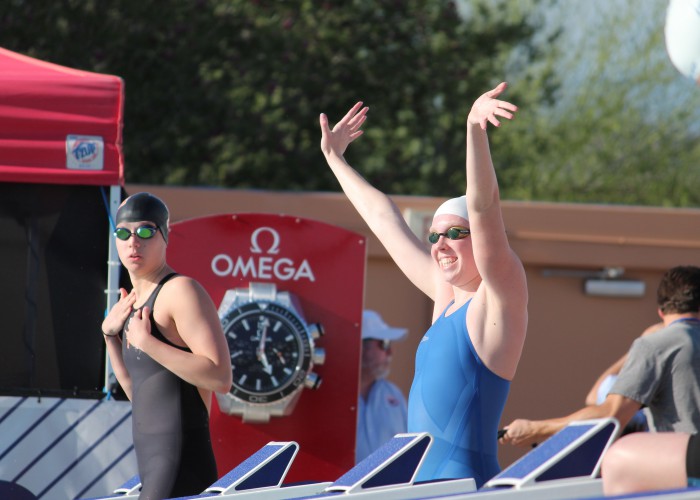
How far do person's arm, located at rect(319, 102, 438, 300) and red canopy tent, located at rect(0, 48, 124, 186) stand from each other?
968 millimetres

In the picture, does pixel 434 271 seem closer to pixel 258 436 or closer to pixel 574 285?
pixel 258 436

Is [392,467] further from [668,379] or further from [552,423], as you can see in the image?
[668,379]

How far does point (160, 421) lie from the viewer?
3.61 metres

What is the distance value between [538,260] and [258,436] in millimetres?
3836

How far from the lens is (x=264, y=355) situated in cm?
526

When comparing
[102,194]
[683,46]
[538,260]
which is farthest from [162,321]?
[538,260]

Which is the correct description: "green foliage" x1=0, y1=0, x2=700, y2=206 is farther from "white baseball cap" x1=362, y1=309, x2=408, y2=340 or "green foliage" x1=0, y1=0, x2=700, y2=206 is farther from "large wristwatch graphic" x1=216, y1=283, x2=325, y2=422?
"large wristwatch graphic" x1=216, y1=283, x2=325, y2=422

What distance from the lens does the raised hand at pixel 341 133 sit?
432cm

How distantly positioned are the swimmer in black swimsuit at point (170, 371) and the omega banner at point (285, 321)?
153cm

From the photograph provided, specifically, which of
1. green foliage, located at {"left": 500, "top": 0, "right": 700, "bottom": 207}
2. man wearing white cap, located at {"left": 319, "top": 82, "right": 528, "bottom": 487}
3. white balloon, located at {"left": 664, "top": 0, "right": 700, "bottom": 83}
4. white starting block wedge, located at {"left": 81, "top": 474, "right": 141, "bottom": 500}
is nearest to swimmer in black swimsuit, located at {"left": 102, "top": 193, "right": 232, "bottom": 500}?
white starting block wedge, located at {"left": 81, "top": 474, "right": 141, "bottom": 500}

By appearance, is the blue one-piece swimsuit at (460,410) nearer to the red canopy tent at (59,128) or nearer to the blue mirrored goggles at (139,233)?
the blue mirrored goggles at (139,233)

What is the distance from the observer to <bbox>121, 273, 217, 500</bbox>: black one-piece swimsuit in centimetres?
356

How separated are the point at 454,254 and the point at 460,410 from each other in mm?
491

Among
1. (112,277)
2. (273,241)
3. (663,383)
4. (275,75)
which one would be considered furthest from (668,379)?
(275,75)
